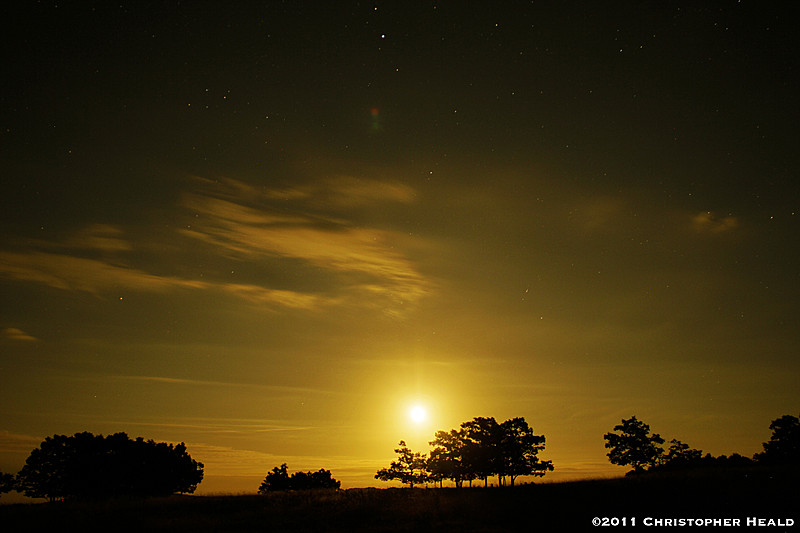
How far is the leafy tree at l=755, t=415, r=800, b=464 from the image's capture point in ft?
245

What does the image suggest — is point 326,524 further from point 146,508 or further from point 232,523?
point 146,508

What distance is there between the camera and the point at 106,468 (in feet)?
249

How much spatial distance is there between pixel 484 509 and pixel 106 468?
64969 millimetres

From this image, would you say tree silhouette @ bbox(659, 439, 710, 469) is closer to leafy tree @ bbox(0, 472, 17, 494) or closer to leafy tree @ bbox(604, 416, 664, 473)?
leafy tree @ bbox(604, 416, 664, 473)

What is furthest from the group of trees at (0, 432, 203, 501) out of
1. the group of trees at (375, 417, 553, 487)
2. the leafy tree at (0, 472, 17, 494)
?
the group of trees at (375, 417, 553, 487)

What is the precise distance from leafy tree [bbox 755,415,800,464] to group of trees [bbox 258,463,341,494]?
74832 mm

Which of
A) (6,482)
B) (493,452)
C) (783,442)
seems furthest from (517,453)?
(6,482)

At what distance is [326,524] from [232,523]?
5.20 m

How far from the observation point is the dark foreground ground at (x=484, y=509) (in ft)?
85.9

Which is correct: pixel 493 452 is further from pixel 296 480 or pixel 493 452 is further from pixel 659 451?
pixel 296 480

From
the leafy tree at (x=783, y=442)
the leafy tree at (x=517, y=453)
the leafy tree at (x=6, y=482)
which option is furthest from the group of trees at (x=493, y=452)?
the leafy tree at (x=6, y=482)

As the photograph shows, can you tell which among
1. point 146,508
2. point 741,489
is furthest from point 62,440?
point 741,489

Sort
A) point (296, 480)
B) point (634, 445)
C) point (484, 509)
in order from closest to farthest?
point (484, 509), point (634, 445), point (296, 480)

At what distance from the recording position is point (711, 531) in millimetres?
23297
